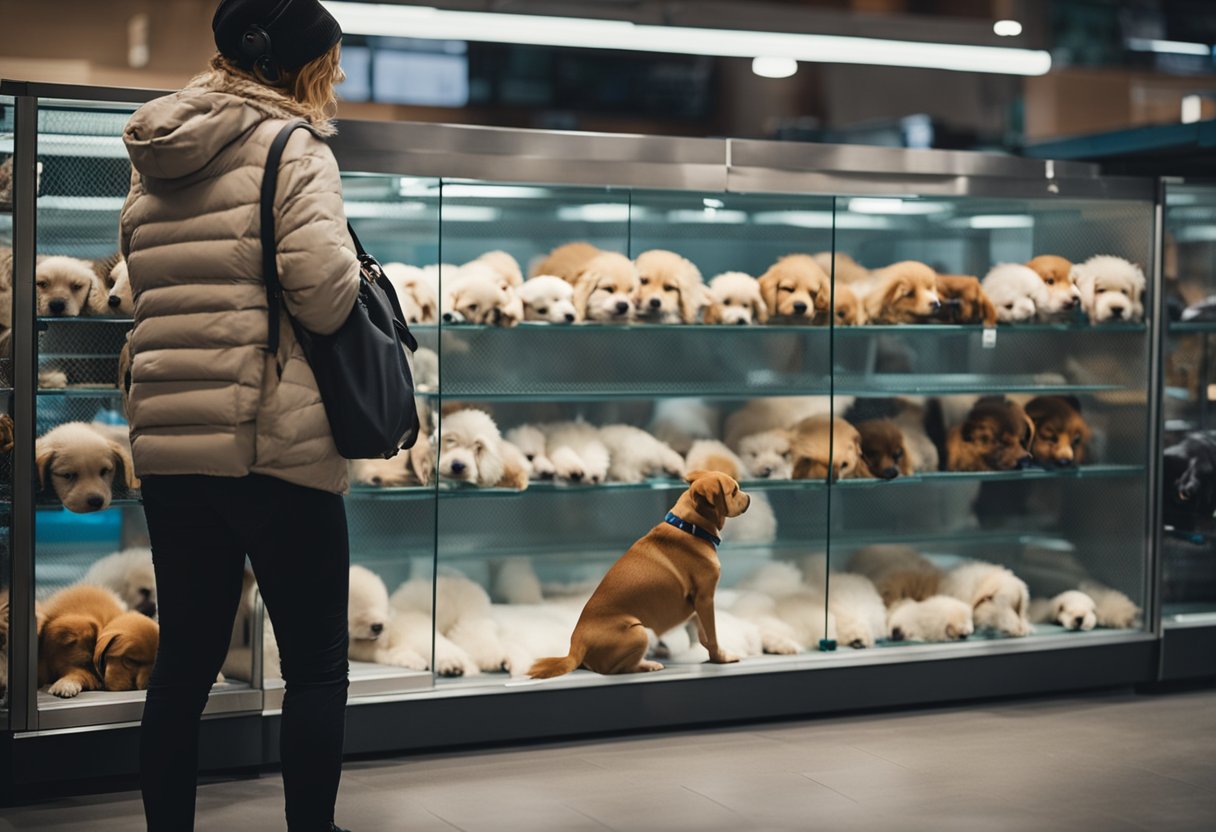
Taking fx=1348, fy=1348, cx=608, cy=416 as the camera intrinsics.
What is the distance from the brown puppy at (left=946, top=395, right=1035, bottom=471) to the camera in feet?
16.9

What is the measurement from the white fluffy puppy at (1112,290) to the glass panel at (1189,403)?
15 cm

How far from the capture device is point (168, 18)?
807 cm

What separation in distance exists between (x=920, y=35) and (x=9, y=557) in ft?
15.5

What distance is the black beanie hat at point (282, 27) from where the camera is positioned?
9.54ft

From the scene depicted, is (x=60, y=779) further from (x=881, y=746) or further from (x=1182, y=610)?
(x=1182, y=610)

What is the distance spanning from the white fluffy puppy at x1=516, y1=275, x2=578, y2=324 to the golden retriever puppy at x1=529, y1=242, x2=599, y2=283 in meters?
0.16

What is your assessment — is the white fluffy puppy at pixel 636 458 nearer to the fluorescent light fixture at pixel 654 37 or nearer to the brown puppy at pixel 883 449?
the brown puppy at pixel 883 449

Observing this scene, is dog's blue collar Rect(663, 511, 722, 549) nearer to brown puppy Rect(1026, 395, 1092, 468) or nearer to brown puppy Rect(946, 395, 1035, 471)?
brown puppy Rect(946, 395, 1035, 471)

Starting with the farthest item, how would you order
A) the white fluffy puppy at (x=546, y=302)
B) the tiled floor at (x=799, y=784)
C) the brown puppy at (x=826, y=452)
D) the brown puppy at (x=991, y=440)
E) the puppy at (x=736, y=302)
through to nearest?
the brown puppy at (x=991, y=440) < the brown puppy at (x=826, y=452) < the puppy at (x=736, y=302) < the white fluffy puppy at (x=546, y=302) < the tiled floor at (x=799, y=784)

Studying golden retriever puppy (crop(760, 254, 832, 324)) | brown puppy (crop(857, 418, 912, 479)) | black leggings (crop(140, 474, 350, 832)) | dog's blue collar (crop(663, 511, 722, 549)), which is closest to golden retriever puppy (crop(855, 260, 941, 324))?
golden retriever puppy (crop(760, 254, 832, 324))

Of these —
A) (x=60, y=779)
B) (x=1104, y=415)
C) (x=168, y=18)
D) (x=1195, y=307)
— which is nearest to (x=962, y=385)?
(x=1104, y=415)

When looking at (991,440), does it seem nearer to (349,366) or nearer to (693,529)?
(693,529)

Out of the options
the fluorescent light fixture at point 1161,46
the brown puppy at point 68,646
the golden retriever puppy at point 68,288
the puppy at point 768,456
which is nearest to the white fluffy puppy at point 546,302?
the puppy at point 768,456

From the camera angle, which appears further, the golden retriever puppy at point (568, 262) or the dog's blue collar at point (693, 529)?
the golden retriever puppy at point (568, 262)
